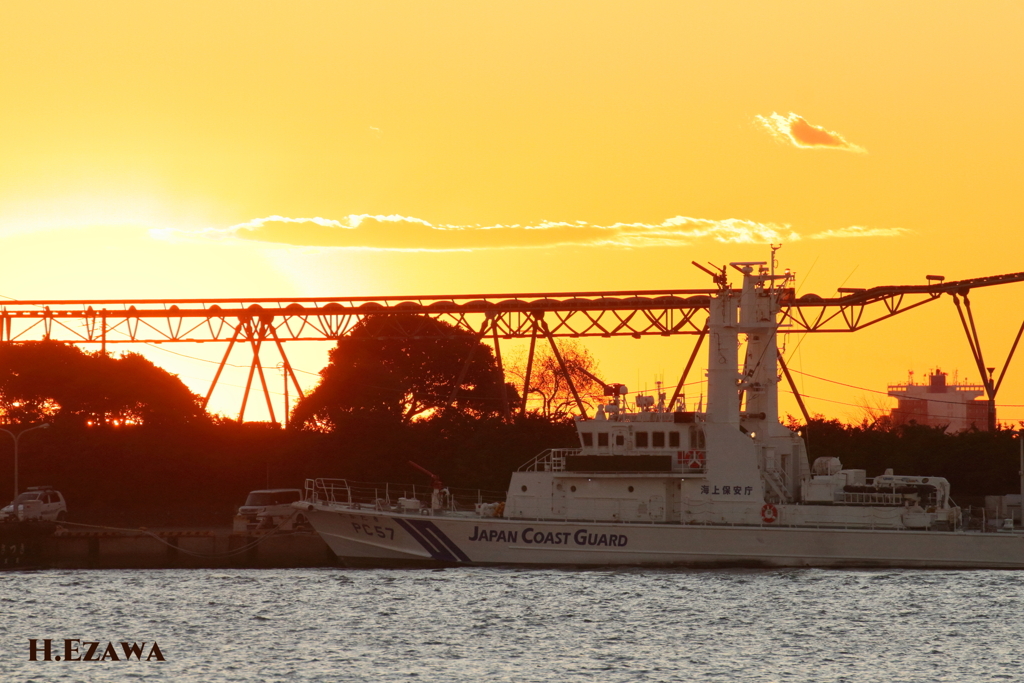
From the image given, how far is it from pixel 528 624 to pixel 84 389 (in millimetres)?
43547

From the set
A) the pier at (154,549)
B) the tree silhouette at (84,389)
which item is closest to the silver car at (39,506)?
the pier at (154,549)

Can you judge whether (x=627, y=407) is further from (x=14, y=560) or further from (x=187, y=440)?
(x=187, y=440)

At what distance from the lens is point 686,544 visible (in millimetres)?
46656

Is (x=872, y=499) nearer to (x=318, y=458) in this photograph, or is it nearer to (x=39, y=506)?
(x=318, y=458)

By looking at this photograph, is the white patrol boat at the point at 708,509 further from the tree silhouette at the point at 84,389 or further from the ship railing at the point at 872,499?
the tree silhouette at the point at 84,389

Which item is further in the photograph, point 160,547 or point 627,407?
point 160,547

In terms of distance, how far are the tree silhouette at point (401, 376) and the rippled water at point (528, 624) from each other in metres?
28.2

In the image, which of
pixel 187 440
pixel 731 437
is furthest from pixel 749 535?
pixel 187 440

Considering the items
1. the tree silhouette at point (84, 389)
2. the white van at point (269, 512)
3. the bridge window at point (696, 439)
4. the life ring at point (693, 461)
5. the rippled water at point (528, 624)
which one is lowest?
the rippled water at point (528, 624)

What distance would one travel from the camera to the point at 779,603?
1656 inches

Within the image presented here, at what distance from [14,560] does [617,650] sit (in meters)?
27.3

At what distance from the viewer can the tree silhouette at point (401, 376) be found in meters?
77.4

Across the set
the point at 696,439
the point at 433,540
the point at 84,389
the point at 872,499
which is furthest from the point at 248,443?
the point at 872,499

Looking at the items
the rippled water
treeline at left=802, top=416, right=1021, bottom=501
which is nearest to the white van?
the rippled water
